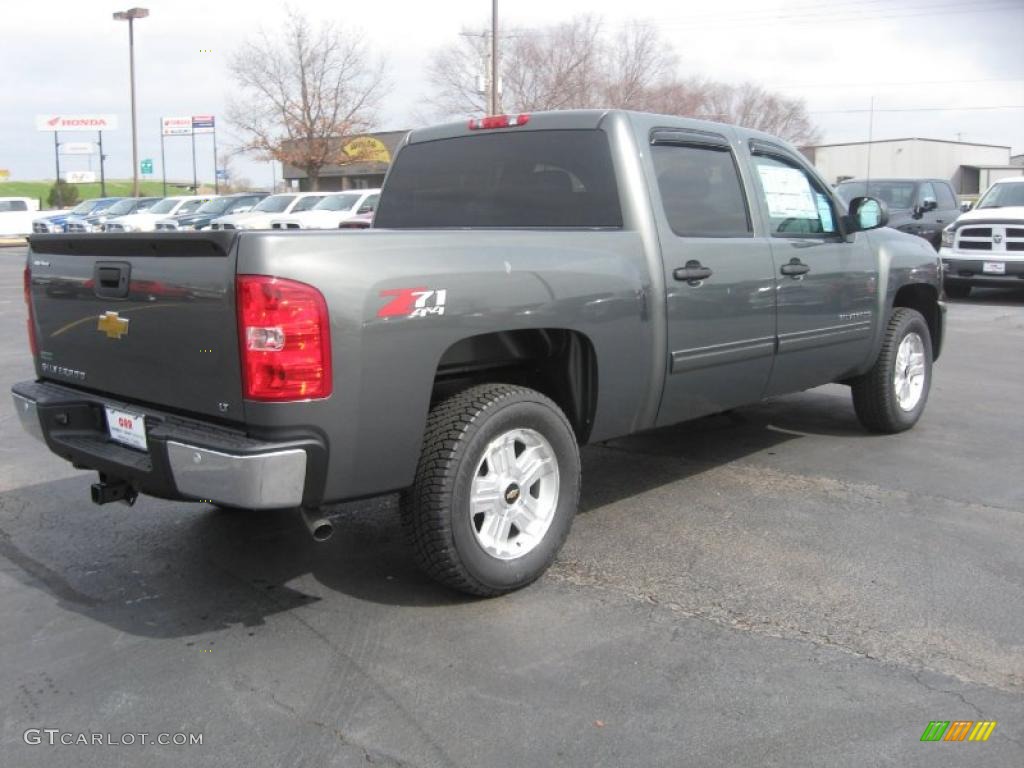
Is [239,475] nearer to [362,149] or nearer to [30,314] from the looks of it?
[30,314]

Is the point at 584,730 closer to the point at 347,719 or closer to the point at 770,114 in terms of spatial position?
the point at 347,719

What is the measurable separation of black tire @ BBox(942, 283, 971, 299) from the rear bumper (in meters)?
14.6

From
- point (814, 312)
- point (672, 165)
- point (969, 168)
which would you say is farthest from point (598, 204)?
point (969, 168)

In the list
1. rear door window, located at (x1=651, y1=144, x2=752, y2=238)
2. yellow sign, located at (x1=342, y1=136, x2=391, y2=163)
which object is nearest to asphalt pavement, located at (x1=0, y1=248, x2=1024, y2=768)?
rear door window, located at (x1=651, y1=144, x2=752, y2=238)

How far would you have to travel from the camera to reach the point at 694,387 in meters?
4.59

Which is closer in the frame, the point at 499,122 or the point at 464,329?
the point at 464,329

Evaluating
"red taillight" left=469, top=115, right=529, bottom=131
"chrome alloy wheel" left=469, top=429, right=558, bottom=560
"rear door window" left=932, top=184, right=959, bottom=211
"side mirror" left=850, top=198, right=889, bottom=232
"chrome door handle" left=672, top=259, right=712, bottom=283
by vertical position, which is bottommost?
"chrome alloy wheel" left=469, top=429, right=558, bottom=560

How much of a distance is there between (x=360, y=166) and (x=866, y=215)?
47561mm

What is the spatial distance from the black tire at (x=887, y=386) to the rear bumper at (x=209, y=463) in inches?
166

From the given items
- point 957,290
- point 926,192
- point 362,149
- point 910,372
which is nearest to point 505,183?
point 910,372

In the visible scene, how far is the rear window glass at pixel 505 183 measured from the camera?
4461 mm

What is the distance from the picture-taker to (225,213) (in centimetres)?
2902

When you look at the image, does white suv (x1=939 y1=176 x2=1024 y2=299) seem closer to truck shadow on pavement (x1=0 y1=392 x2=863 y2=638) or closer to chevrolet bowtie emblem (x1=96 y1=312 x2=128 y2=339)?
truck shadow on pavement (x1=0 y1=392 x2=863 y2=638)

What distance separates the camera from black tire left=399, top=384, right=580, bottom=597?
3.50m
